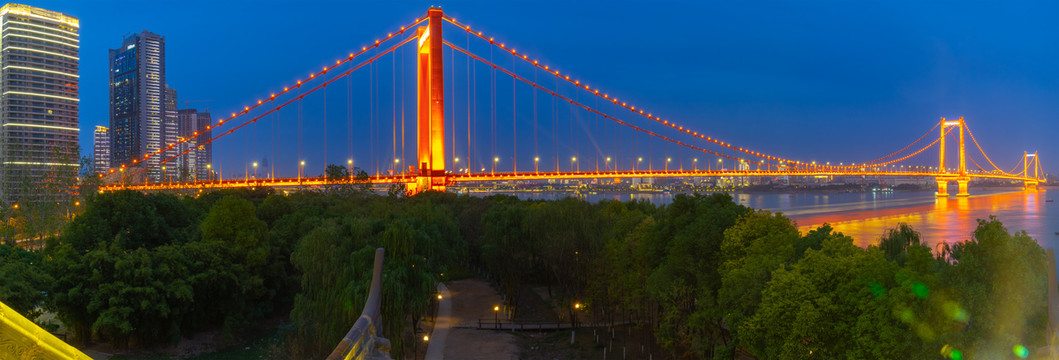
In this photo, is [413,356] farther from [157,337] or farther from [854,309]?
[854,309]

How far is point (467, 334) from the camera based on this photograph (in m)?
23.2

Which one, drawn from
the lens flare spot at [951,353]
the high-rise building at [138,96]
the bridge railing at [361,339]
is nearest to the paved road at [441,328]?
the bridge railing at [361,339]

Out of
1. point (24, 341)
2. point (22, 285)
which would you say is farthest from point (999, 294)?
point (22, 285)

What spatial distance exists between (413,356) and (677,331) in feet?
28.4

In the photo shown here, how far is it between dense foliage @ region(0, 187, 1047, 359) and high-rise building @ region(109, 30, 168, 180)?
5183 inches

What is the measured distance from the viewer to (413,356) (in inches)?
783

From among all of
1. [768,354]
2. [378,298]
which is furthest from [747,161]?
[378,298]

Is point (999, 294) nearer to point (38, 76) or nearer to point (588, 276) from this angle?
point (588, 276)

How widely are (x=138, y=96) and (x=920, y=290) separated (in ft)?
553

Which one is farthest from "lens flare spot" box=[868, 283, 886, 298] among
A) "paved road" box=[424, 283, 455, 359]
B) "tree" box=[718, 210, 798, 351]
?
"paved road" box=[424, 283, 455, 359]

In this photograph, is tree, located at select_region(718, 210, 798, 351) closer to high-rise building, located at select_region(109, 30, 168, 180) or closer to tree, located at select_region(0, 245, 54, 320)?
tree, located at select_region(0, 245, 54, 320)

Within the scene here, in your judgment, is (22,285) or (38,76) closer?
(22,285)

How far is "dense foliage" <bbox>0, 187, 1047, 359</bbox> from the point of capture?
10242 millimetres

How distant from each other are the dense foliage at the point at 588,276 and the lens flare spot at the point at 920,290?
0.04 m
